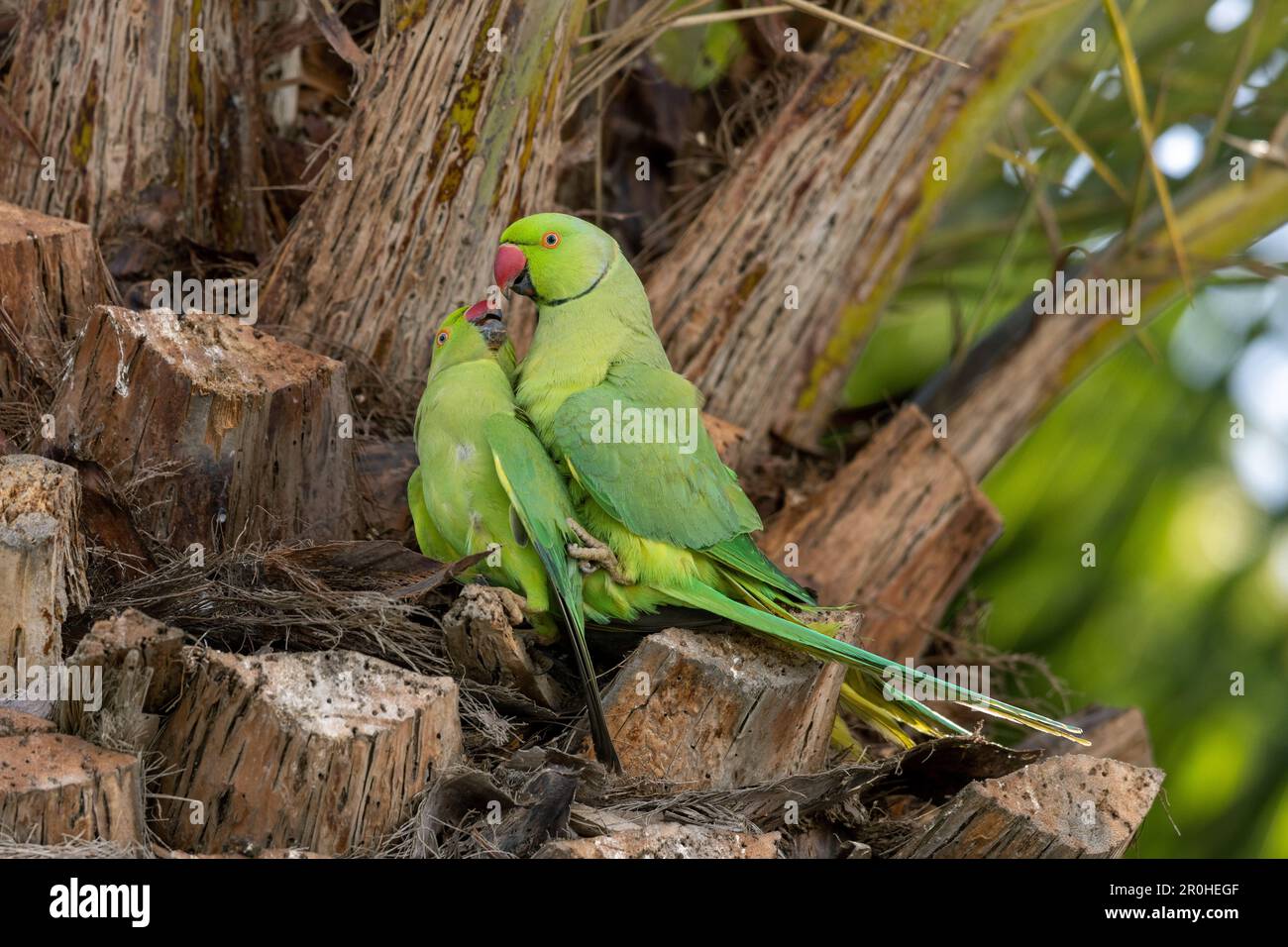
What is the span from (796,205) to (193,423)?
6.55 feet

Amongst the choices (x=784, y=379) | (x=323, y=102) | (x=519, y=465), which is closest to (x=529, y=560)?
(x=519, y=465)

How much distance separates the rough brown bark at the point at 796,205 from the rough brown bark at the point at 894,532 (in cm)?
36

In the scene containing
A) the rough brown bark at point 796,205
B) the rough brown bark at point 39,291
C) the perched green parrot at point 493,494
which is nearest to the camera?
the perched green parrot at point 493,494

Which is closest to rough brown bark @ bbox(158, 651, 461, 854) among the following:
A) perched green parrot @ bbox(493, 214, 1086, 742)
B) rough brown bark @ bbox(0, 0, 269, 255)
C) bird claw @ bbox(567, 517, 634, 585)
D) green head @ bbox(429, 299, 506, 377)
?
bird claw @ bbox(567, 517, 634, 585)

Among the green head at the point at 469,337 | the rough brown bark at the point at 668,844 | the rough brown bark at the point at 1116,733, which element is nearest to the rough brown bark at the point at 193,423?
the green head at the point at 469,337

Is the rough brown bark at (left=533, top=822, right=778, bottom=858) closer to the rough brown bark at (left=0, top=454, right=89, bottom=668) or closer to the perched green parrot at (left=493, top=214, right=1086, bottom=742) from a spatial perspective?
the perched green parrot at (left=493, top=214, right=1086, bottom=742)

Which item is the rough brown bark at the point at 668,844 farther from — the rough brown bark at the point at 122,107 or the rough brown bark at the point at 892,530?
the rough brown bark at the point at 122,107

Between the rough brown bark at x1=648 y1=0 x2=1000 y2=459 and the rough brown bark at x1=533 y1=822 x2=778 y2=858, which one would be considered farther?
the rough brown bark at x1=648 y1=0 x2=1000 y2=459

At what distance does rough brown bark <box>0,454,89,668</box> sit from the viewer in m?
2.48

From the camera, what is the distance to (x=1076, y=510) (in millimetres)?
5156

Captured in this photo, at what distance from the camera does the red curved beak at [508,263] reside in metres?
3.21

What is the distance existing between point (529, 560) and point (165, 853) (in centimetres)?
106

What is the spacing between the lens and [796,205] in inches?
153
